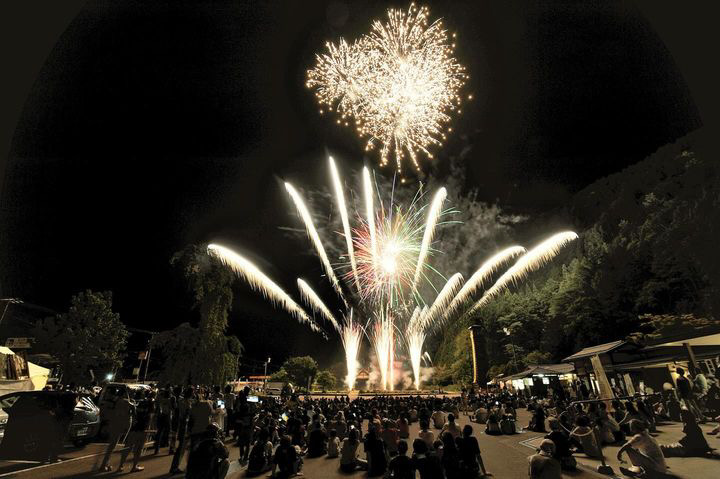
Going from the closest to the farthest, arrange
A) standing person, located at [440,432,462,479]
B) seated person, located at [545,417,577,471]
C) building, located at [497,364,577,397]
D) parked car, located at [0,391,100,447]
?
1. standing person, located at [440,432,462,479]
2. seated person, located at [545,417,577,471]
3. parked car, located at [0,391,100,447]
4. building, located at [497,364,577,397]

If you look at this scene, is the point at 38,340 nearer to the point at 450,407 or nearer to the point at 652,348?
the point at 450,407

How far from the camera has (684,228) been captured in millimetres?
22969

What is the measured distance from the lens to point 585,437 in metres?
9.36

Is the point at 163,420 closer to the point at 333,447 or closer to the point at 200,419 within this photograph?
the point at 200,419

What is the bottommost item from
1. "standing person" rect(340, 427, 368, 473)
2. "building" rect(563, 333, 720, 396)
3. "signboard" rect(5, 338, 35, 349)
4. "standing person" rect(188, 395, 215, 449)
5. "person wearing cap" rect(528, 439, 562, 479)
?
"standing person" rect(340, 427, 368, 473)

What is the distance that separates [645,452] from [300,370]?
53.6 m

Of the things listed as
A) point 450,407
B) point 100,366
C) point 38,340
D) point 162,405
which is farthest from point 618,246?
point 38,340

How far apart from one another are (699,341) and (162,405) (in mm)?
21074

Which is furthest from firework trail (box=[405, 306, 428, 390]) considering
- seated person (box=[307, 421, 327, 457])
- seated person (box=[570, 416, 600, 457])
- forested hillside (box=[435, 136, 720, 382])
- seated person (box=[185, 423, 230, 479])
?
seated person (box=[185, 423, 230, 479])

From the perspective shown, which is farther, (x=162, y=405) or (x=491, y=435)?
(x=491, y=435)

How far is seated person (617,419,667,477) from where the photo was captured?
262 inches

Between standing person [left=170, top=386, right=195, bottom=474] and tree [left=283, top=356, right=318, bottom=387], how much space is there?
46316 millimetres

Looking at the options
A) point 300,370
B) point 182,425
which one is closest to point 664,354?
point 182,425

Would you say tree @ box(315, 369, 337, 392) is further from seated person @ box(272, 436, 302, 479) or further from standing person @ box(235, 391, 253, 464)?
seated person @ box(272, 436, 302, 479)
